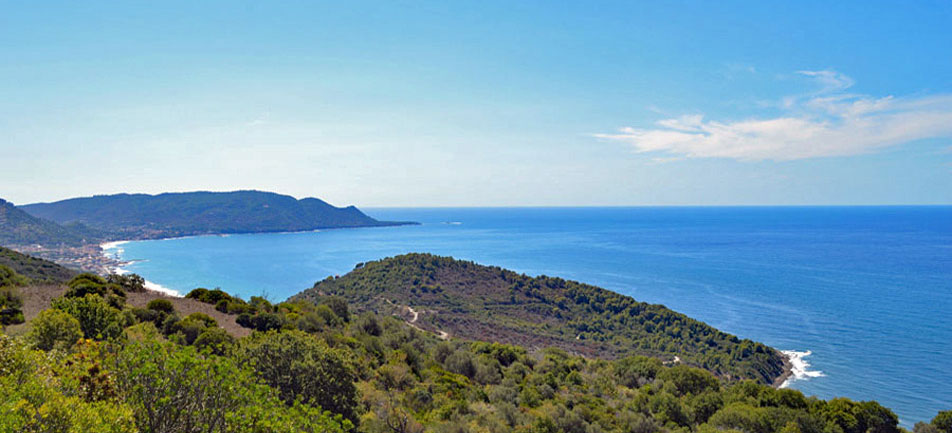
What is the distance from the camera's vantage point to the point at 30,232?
12031 cm

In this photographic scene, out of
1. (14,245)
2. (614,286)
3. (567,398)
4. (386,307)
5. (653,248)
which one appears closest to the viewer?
(567,398)

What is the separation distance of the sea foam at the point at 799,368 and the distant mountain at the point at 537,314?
1.11 metres

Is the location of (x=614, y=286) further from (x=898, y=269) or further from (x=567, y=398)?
(x=567, y=398)

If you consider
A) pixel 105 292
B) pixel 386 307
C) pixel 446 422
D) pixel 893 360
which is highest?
pixel 105 292

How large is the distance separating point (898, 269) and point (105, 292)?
129 m

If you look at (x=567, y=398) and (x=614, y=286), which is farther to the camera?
(x=614, y=286)

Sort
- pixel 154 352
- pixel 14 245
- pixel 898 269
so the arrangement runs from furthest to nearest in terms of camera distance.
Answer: pixel 14 245, pixel 898 269, pixel 154 352

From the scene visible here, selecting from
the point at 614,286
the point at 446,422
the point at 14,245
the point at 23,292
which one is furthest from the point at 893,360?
the point at 14,245

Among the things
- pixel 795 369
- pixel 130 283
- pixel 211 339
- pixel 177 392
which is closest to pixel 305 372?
pixel 177 392

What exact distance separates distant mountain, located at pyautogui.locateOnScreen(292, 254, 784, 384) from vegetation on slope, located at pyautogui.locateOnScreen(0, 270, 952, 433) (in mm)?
20249

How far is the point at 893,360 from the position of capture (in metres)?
46.0

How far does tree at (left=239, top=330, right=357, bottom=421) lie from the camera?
12961 mm

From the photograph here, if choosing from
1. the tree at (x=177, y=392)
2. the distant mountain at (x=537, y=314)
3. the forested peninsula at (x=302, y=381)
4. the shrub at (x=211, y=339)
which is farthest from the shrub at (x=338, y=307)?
the tree at (x=177, y=392)

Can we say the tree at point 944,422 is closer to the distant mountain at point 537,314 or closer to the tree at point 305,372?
the distant mountain at point 537,314
